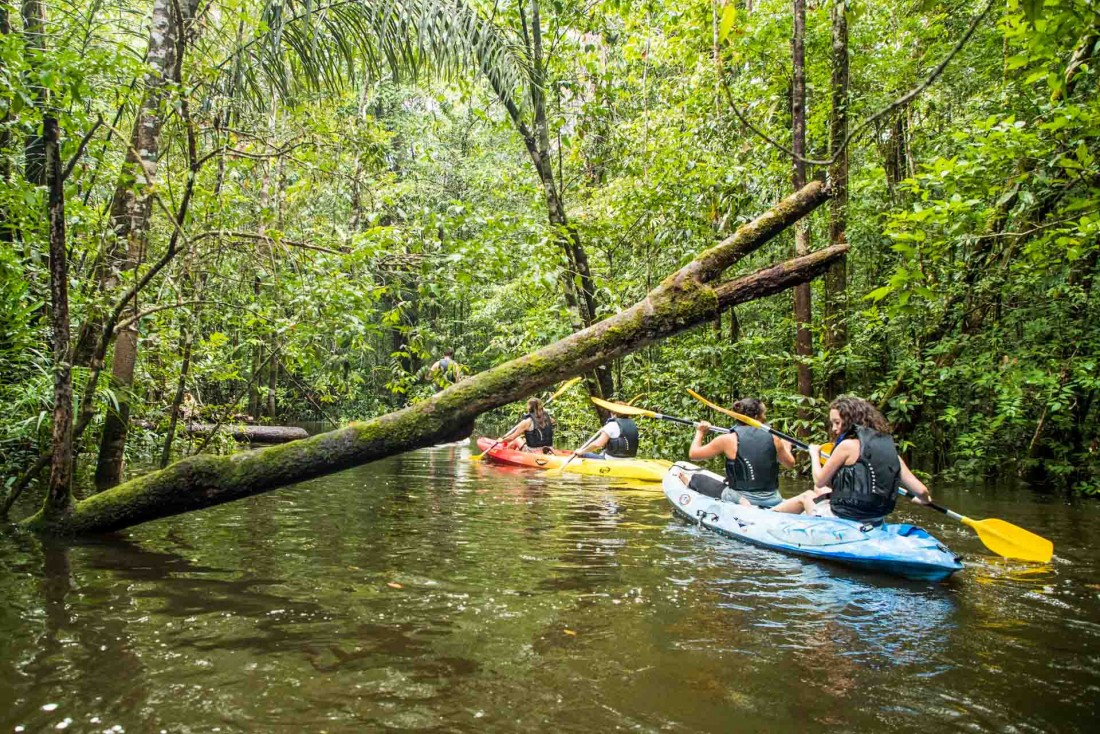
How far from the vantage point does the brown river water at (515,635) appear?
2.73m

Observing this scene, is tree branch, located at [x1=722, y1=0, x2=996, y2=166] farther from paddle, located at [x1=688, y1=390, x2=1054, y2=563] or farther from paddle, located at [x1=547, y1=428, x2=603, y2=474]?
paddle, located at [x1=547, y1=428, x2=603, y2=474]

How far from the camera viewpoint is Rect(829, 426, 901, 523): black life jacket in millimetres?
5344

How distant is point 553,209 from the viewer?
11781 millimetres

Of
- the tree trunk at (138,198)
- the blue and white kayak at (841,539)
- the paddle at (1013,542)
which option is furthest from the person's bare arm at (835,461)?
the tree trunk at (138,198)

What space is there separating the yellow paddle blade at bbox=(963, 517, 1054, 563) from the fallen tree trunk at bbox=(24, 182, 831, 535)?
8.93 feet

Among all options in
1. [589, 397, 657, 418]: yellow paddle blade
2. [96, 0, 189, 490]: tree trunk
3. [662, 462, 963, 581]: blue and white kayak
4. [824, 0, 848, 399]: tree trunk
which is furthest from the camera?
[824, 0, 848, 399]: tree trunk

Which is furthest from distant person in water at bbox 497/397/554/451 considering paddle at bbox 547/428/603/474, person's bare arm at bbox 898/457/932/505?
person's bare arm at bbox 898/457/932/505

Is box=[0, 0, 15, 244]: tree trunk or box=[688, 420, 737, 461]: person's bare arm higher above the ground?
box=[0, 0, 15, 244]: tree trunk

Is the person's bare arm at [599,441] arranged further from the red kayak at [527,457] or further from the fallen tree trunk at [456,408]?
the fallen tree trunk at [456,408]

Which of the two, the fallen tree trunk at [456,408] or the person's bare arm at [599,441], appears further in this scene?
the person's bare arm at [599,441]

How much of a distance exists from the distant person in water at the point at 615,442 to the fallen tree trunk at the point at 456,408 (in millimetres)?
6357

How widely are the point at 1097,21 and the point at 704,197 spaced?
29.5 ft

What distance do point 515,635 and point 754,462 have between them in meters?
4.11

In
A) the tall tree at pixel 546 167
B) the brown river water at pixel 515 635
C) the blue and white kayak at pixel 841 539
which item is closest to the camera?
the brown river water at pixel 515 635
